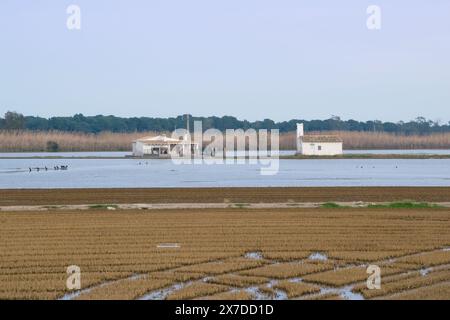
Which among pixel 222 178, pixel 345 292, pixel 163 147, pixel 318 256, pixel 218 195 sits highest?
pixel 345 292

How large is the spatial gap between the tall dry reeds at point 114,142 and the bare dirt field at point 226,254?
136m

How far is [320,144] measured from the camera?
11306 cm

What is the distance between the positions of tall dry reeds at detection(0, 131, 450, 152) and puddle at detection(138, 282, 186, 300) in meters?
148

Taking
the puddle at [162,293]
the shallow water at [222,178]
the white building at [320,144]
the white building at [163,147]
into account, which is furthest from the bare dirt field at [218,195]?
the white building at [163,147]

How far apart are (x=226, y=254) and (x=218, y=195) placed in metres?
23.9

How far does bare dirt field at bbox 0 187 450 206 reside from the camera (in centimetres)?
3856

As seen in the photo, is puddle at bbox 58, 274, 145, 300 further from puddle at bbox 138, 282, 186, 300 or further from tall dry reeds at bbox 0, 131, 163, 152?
tall dry reeds at bbox 0, 131, 163, 152

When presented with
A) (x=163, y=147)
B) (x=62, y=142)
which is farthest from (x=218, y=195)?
(x=62, y=142)

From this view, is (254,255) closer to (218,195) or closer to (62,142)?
(218,195)

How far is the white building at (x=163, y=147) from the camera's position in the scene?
122312 mm

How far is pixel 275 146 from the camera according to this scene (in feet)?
589

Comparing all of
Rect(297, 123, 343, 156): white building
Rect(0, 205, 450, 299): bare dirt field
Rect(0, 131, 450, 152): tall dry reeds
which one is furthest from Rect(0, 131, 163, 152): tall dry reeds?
Rect(0, 205, 450, 299): bare dirt field
